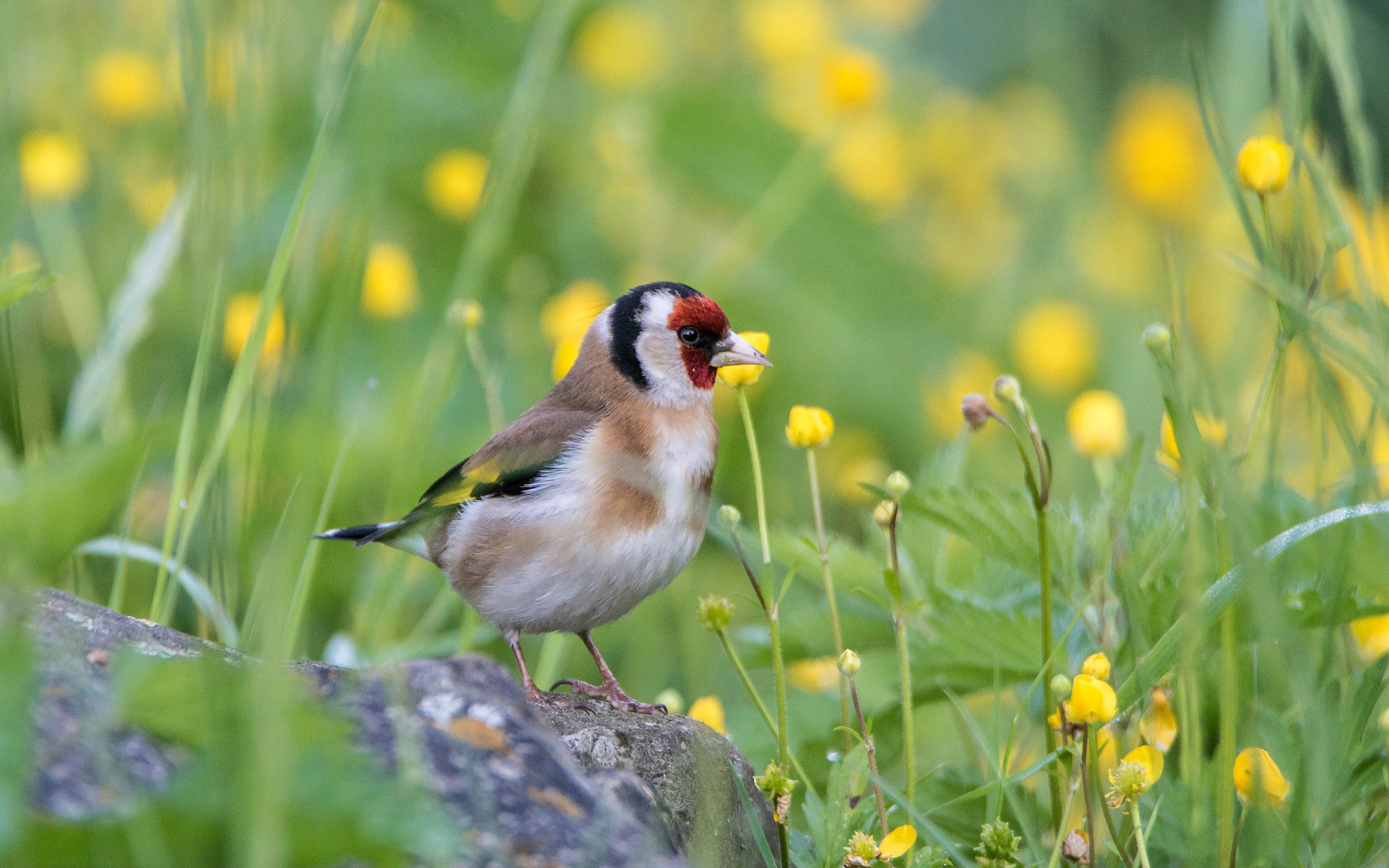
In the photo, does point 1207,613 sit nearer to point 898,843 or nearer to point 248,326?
point 898,843

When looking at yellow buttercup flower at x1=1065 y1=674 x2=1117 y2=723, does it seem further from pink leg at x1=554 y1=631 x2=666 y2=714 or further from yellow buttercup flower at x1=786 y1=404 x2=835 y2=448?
pink leg at x1=554 y1=631 x2=666 y2=714

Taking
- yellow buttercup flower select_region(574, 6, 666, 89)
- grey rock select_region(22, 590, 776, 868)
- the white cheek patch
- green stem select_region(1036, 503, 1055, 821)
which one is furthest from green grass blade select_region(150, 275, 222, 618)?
yellow buttercup flower select_region(574, 6, 666, 89)

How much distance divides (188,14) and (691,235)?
393cm

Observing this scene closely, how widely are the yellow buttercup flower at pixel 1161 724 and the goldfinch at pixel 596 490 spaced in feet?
3.12

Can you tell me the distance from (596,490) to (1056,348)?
3.48 metres

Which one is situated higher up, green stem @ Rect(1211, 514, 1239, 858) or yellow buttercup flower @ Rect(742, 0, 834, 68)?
yellow buttercup flower @ Rect(742, 0, 834, 68)

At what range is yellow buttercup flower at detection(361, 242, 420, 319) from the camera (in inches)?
159

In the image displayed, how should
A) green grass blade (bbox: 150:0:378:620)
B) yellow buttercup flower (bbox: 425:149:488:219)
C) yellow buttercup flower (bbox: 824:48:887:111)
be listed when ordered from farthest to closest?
yellow buttercup flower (bbox: 425:149:488:219), yellow buttercup flower (bbox: 824:48:887:111), green grass blade (bbox: 150:0:378:620)

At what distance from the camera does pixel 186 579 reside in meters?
2.52

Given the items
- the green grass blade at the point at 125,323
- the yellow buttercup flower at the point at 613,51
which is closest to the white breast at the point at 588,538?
the green grass blade at the point at 125,323

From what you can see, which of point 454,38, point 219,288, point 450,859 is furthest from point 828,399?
point 450,859

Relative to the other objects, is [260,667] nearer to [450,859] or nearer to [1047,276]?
[450,859]

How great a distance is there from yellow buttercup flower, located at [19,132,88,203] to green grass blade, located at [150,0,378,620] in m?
2.25

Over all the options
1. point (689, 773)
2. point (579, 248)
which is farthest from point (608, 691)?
point (579, 248)
